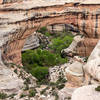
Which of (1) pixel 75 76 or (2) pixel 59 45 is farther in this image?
(2) pixel 59 45

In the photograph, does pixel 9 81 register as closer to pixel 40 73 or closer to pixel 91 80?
pixel 91 80

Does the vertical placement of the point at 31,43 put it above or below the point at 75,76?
below

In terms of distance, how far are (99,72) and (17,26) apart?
39.8 feet

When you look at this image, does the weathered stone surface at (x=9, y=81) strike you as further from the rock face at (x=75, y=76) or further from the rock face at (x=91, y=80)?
the rock face at (x=91, y=80)

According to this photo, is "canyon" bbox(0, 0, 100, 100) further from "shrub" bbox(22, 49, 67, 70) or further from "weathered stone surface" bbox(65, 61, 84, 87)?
"weathered stone surface" bbox(65, 61, 84, 87)

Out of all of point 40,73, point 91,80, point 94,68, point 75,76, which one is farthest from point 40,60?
point 94,68

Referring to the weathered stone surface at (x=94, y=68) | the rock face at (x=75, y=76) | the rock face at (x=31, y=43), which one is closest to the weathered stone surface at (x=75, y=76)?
the rock face at (x=75, y=76)

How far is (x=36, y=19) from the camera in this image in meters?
27.3

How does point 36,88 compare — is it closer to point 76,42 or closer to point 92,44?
point 92,44

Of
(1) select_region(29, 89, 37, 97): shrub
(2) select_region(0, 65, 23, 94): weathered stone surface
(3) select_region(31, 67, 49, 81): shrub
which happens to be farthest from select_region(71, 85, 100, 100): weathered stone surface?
(3) select_region(31, 67, 49, 81): shrub

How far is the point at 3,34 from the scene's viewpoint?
24078 millimetres

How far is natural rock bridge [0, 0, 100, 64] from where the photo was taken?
83.7ft

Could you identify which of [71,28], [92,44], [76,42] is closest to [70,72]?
[92,44]

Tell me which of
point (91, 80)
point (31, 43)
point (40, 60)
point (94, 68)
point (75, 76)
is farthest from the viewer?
point (31, 43)
